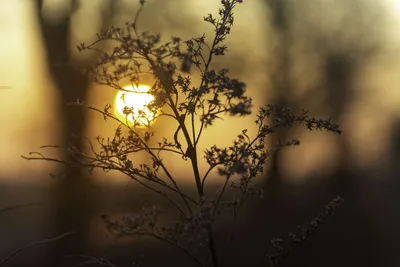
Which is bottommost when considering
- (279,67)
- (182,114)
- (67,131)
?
(182,114)

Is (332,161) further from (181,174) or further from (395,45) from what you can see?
(181,174)

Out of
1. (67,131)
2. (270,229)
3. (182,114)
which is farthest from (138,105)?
(270,229)

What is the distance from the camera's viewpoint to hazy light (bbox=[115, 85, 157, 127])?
113cm

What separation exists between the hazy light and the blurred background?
15.9 feet

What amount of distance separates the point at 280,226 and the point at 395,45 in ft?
10.9

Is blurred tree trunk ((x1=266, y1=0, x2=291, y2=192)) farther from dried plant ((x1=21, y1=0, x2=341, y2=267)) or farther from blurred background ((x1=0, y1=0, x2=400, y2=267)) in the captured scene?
dried plant ((x1=21, y1=0, x2=341, y2=267))

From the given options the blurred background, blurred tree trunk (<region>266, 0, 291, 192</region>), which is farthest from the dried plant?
blurred tree trunk (<region>266, 0, 291, 192</region>)

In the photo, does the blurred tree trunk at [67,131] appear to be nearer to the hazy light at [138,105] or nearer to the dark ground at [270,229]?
the dark ground at [270,229]

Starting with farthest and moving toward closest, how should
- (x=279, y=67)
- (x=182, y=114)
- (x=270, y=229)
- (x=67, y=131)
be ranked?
(x=279, y=67), (x=270, y=229), (x=67, y=131), (x=182, y=114)

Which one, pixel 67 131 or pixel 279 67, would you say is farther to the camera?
pixel 279 67

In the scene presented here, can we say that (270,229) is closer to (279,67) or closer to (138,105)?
(279,67)

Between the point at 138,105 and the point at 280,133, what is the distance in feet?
23.4

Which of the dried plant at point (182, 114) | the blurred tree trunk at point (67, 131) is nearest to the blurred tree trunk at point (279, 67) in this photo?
the blurred tree trunk at point (67, 131)

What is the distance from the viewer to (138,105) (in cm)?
115
